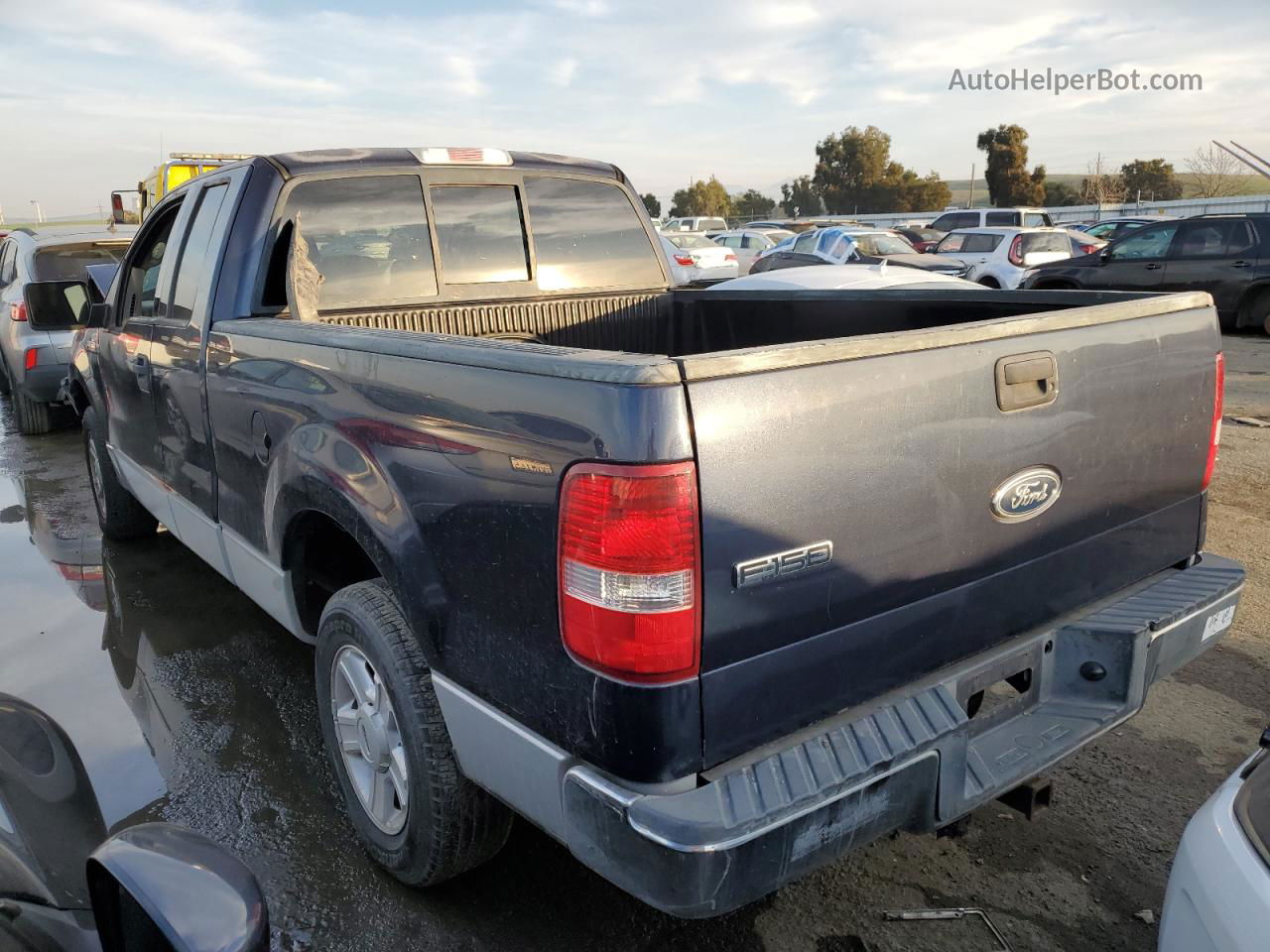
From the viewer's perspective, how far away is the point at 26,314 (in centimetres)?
824

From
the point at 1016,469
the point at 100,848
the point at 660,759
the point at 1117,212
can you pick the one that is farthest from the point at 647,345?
the point at 1117,212

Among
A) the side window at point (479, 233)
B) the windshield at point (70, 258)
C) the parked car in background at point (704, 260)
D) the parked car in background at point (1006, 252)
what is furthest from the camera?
the parked car in background at point (704, 260)

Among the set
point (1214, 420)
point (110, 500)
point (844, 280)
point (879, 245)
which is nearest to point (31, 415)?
point (110, 500)

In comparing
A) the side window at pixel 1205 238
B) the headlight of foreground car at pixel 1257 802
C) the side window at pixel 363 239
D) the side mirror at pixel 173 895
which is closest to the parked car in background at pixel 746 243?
the side window at pixel 1205 238

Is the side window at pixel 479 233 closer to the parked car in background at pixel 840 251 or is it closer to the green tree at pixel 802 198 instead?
the parked car in background at pixel 840 251

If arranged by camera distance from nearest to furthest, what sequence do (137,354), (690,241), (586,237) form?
(137,354)
(586,237)
(690,241)

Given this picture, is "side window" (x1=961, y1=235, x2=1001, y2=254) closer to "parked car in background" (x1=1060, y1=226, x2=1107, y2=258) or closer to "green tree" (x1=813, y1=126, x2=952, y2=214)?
"parked car in background" (x1=1060, y1=226, x2=1107, y2=258)

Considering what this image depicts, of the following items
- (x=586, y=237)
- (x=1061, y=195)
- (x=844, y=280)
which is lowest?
(x=844, y=280)

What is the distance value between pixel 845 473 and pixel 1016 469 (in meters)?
0.56

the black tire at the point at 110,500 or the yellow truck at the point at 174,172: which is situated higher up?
the yellow truck at the point at 174,172

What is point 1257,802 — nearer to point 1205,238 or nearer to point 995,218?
point 1205,238

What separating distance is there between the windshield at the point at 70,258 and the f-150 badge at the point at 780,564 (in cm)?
879

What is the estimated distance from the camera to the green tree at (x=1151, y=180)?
57.4 meters

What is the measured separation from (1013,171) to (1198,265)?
151 ft
